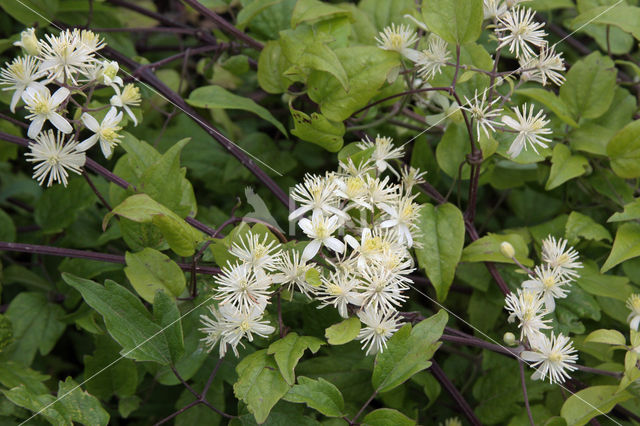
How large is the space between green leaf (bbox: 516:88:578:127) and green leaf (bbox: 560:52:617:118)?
31 millimetres

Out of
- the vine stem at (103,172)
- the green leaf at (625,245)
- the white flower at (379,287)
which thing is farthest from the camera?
the green leaf at (625,245)

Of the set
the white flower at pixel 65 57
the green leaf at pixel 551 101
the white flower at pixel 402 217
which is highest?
the green leaf at pixel 551 101

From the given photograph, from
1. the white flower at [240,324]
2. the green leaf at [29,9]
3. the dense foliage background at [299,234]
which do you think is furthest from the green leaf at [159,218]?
the green leaf at [29,9]

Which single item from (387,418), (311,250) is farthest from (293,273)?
(387,418)

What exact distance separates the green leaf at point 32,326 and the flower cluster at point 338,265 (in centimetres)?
37

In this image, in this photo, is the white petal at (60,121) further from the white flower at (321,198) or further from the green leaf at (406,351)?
the green leaf at (406,351)

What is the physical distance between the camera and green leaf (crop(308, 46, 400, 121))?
40.0 inches

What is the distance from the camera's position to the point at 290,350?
836mm

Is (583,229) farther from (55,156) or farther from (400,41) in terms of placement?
(55,156)

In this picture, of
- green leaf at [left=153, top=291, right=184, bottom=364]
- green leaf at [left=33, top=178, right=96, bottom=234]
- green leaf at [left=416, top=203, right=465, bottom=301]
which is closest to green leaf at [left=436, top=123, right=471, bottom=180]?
green leaf at [left=416, top=203, right=465, bottom=301]

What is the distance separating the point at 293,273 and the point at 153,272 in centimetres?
24

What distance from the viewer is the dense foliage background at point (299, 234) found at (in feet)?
2.85

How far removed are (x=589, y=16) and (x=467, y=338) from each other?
2.20 ft

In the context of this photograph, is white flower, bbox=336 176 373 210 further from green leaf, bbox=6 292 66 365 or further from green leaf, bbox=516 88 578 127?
green leaf, bbox=6 292 66 365
